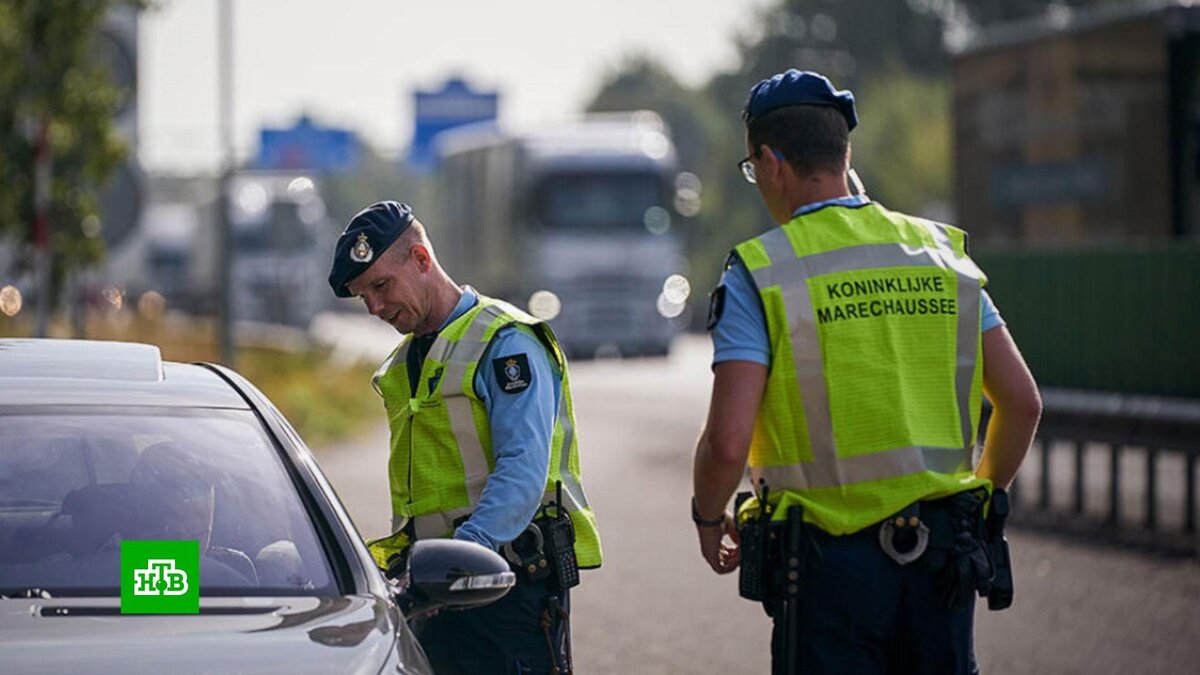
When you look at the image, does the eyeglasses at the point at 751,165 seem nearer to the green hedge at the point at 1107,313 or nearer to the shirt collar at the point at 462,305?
the shirt collar at the point at 462,305

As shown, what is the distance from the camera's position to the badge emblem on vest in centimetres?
518

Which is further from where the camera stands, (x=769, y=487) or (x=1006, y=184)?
(x=1006, y=184)

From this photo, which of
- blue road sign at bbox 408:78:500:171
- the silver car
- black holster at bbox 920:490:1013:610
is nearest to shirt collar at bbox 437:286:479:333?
the silver car

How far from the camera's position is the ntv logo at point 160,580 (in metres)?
4.54

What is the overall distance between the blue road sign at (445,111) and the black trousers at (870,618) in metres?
68.4

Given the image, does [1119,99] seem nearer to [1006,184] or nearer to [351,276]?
[1006,184]

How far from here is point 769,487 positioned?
195 inches

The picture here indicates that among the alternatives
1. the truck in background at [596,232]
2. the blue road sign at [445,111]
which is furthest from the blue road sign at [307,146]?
the truck in background at [596,232]

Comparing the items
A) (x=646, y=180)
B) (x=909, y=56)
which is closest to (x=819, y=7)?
(x=909, y=56)

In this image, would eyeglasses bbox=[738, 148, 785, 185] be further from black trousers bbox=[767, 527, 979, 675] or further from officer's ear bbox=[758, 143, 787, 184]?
black trousers bbox=[767, 527, 979, 675]

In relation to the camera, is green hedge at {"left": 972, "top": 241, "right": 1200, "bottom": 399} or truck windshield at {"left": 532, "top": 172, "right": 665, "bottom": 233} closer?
green hedge at {"left": 972, "top": 241, "right": 1200, "bottom": 399}

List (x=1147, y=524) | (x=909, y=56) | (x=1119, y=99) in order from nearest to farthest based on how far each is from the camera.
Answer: (x=1147, y=524)
(x=1119, y=99)
(x=909, y=56)

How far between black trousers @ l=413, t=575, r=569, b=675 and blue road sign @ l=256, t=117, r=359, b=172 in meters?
77.4

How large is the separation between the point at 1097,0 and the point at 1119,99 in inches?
2337
